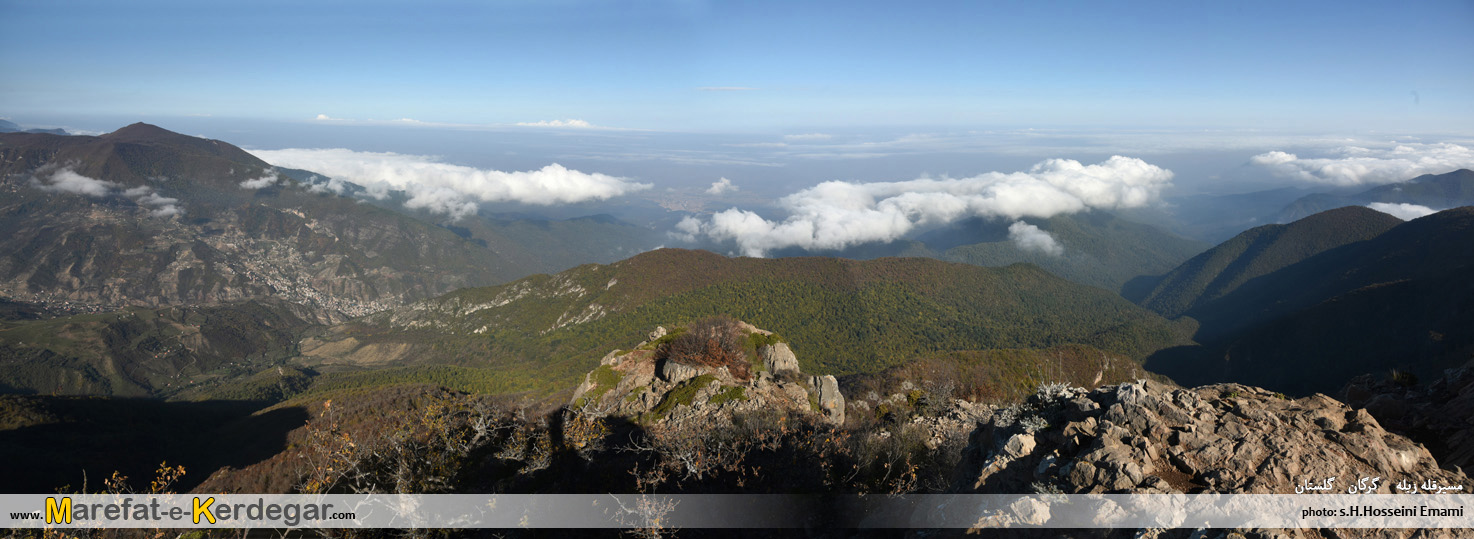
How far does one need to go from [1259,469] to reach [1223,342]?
128 metres

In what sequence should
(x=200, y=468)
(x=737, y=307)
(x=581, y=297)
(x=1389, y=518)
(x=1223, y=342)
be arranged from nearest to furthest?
(x=1389, y=518) < (x=200, y=468) < (x=1223, y=342) < (x=737, y=307) < (x=581, y=297)

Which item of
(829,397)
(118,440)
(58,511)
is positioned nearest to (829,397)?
(829,397)

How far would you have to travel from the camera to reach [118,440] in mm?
53625

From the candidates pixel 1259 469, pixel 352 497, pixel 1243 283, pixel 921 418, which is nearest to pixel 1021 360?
pixel 921 418

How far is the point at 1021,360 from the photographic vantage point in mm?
70938

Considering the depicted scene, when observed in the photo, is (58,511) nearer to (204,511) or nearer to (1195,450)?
(204,511)

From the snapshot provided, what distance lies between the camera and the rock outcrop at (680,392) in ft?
70.1

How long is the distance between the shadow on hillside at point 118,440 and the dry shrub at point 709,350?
3978cm

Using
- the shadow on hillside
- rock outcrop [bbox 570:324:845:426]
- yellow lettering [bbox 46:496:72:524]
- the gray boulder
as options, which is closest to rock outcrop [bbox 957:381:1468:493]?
rock outcrop [bbox 570:324:845:426]

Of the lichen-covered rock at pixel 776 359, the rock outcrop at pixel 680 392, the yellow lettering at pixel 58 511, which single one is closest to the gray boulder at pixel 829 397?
the rock outcrop at pixel 680 392

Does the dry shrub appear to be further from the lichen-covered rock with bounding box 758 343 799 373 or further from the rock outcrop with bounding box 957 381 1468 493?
the rock outcrop with bounding box 957 381 1468 493

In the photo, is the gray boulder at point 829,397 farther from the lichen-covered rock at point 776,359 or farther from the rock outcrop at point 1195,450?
the rock outcrop at point 1195,450

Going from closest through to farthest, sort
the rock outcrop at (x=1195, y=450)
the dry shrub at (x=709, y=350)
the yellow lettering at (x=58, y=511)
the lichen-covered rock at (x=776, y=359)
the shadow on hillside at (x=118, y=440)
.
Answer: the rock outcrop at (x=1195, y=450) → the yellow lettering at (x=58, y=511) → the dry shrub at (x=709, y=350) → the lichen-covered rock at (x=776, y=359) → the shadow on hillside at (x=118, y=440)

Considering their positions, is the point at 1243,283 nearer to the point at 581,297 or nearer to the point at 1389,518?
the point at 581,297
